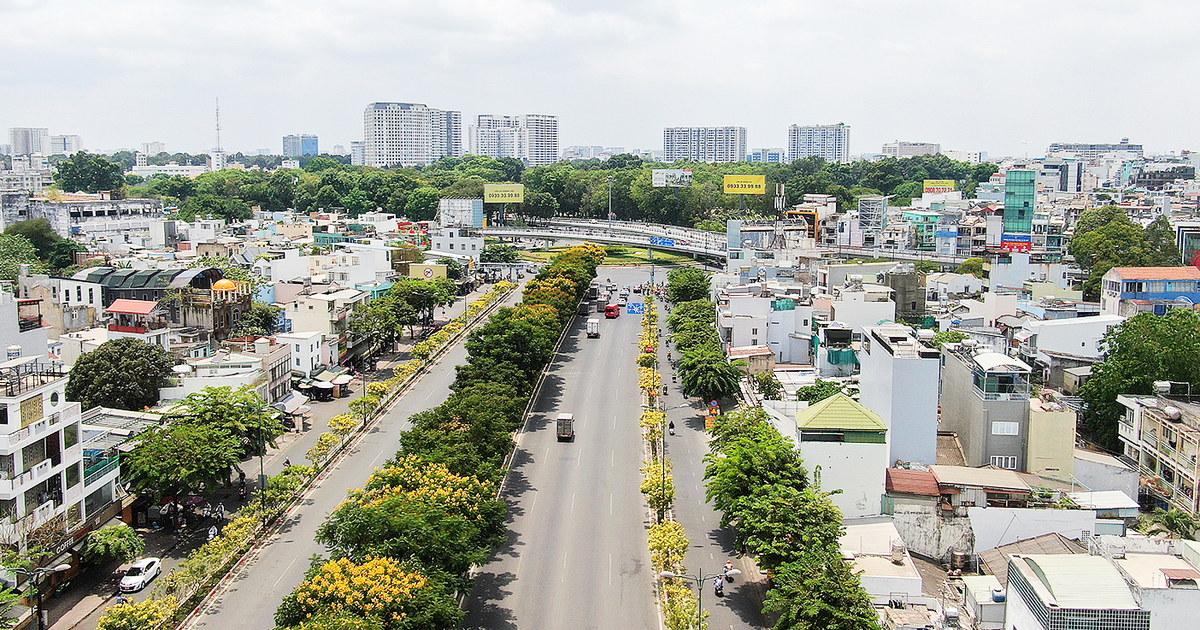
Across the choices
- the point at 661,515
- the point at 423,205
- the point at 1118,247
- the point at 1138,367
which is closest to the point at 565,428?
the point at 661,515

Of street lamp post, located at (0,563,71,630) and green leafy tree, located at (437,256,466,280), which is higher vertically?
green leafy tree, located at (437,256,466,280)

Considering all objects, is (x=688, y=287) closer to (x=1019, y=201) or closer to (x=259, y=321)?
(x=259, y=321)

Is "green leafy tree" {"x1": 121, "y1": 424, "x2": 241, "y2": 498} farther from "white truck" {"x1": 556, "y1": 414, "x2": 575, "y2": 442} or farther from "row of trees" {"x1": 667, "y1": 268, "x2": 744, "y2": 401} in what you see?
"row of trees" {"x1": 667, "y1": 268, "x2": 744, "y2": 401}

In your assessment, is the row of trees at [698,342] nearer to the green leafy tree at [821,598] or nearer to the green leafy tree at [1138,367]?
the green leafy tree at [1138,367]

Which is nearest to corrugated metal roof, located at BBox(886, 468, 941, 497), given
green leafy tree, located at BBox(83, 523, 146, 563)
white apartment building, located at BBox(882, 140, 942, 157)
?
green leafy tree, located at BBox(83, 523, 146, 563)

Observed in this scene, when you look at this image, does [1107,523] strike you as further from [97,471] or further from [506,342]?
[97,471]

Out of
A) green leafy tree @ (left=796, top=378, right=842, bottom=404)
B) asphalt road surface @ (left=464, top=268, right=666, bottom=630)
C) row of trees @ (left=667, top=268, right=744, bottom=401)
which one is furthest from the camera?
row of trees @ (left=667, top=268, right=744, bottom=401)
